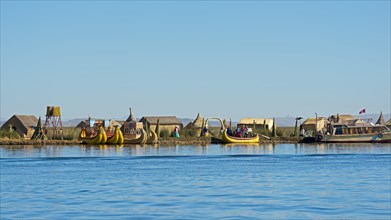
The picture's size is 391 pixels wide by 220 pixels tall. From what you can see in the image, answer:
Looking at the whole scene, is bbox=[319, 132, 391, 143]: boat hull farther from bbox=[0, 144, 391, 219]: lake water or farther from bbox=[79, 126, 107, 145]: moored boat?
bbox=[0, 144, 391, 219]: lake water

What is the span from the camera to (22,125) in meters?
70.8

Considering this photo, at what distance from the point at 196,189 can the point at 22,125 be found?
1823 inches

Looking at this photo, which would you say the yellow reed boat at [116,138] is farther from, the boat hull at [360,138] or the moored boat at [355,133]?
the boat hull at [360,138]

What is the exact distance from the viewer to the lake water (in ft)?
68.8

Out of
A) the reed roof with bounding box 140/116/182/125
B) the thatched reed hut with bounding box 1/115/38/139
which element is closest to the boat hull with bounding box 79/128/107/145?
the thatched reed hut with bounding box 1/115/38/139

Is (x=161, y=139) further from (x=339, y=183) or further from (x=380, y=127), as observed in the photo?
(x=339, y=183)

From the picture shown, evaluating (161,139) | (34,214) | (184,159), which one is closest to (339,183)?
(34,214)

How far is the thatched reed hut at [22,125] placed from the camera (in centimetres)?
7050

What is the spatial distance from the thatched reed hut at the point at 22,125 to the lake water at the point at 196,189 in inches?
1147

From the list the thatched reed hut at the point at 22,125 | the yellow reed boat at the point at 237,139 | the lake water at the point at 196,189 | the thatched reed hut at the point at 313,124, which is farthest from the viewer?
the thatched reed hut at the point at 313,124

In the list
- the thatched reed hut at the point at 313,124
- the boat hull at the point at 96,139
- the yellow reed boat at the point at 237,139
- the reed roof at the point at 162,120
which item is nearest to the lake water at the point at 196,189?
the boat hull at the point at 96,139

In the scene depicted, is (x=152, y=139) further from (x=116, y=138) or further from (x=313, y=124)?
(x=313, y=124)

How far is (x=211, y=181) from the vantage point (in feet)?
97.7

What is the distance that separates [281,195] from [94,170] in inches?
520
